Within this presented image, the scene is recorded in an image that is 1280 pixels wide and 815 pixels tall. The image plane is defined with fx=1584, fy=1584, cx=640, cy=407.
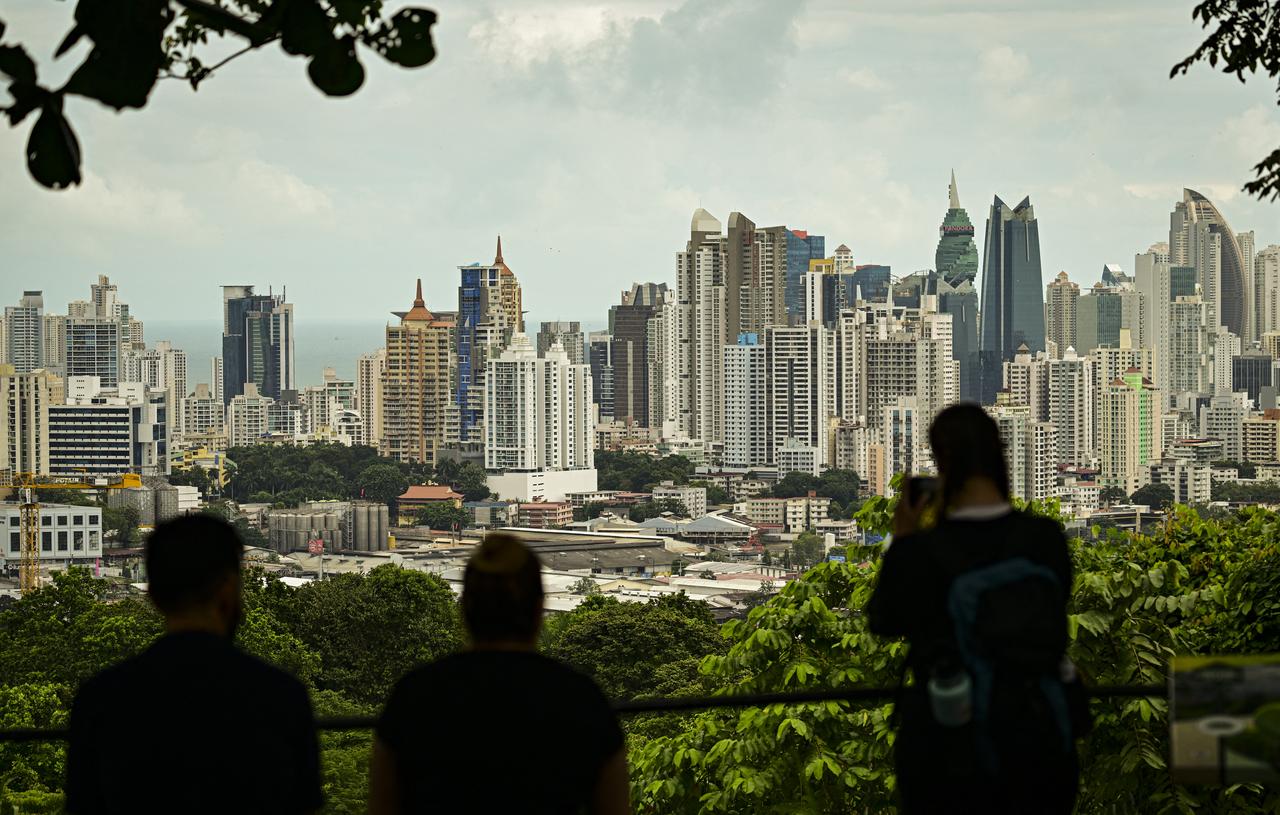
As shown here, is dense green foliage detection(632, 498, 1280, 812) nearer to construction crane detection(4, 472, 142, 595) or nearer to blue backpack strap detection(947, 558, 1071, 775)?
blue backpack strap detection(947, 558, 1071, 775)

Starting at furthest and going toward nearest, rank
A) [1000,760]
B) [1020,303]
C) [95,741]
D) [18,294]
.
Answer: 1. [1020,303]
2. [18,294]
3. [1000,760]
4. [95,741]

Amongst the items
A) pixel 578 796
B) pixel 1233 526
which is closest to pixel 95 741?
pixel 578 796

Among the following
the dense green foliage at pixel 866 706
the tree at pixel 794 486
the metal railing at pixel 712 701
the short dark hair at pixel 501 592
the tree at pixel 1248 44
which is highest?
the tree at pixel 1248 44

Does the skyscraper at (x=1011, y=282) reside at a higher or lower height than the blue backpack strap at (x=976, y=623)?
higher

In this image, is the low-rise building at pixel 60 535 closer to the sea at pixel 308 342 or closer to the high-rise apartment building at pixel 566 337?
the sea at pixel 308 342

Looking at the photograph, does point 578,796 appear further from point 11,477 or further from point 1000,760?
point 11,477

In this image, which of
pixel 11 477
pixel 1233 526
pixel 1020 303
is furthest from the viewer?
pixel 1020 303

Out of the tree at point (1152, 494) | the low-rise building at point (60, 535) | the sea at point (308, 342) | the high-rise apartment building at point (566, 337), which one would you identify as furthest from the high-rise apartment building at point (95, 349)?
the tree at point (1152, 494)
